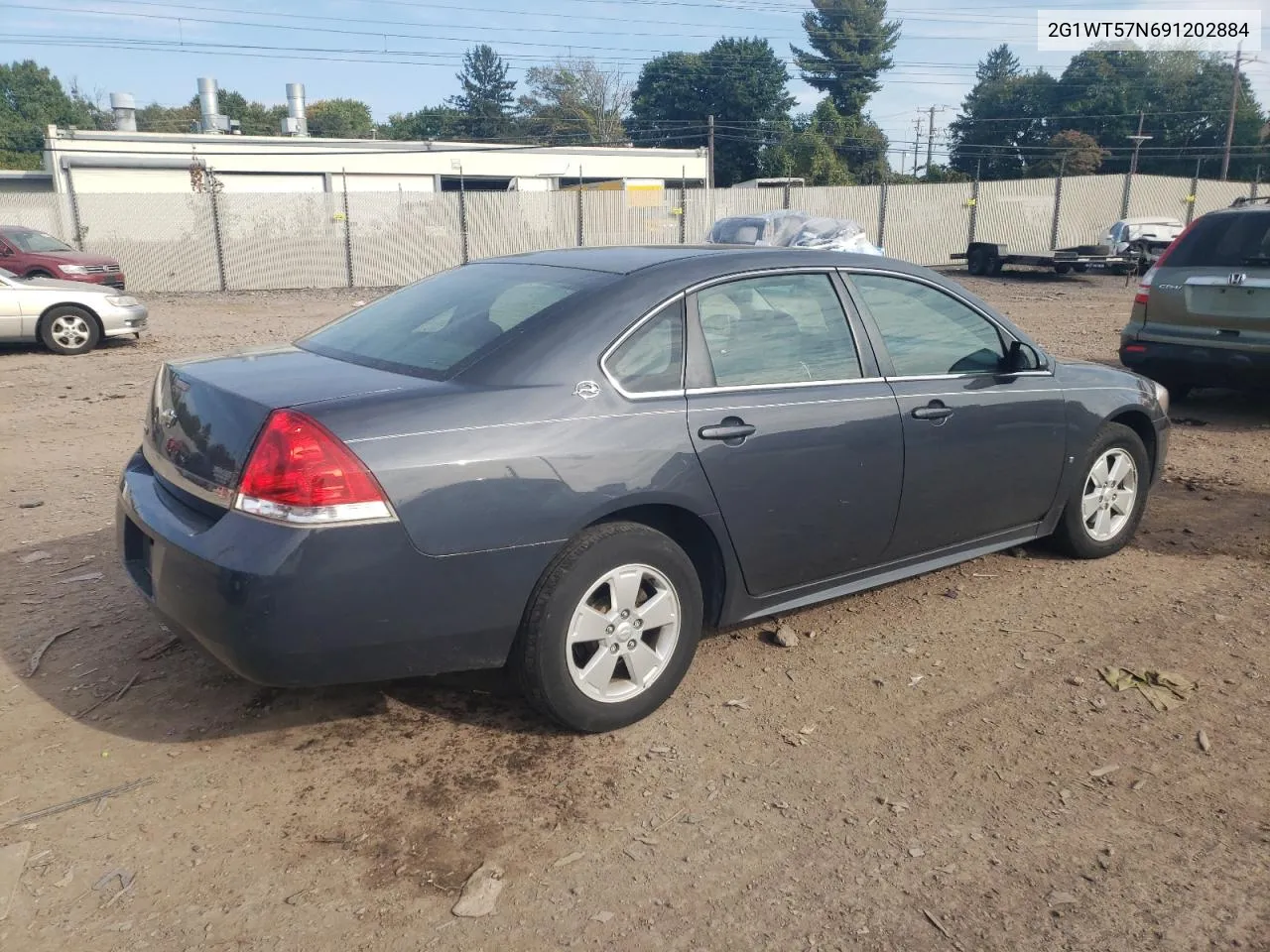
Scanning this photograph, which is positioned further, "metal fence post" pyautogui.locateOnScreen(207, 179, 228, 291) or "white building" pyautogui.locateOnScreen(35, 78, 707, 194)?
"white building" pyautogui.locateOnScreen(35, 78, 707, 194)

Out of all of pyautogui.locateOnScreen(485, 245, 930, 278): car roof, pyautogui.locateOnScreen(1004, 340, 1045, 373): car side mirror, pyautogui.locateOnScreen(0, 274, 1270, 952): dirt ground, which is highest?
pyautogui.locateOnScreen(485, 245, 930, 278): car roof

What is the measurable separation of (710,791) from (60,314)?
12.6 meters

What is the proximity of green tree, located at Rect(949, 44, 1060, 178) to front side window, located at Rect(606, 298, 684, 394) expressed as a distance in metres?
82.7

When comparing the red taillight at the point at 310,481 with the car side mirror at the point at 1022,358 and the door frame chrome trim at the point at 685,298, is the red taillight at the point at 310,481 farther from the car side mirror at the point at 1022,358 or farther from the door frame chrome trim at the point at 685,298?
the car side mirror at the point at 1022,358

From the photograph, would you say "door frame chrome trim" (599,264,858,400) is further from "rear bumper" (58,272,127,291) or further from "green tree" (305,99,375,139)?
"green tree" (305,99,375,139)

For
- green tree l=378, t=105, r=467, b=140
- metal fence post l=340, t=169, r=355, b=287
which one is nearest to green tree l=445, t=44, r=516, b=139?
green tree l=378, t=105, r=467, b=140

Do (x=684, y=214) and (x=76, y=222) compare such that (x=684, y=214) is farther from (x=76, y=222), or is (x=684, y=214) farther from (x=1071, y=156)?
(x=1071, y=156)

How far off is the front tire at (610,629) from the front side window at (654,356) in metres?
0.49

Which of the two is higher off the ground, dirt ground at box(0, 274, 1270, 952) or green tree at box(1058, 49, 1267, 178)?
green tree at box(1058, 49, 1267, 178)

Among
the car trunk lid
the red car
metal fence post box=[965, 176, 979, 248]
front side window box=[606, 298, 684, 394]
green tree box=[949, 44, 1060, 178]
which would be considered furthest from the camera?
green tree box=[949, 44, 1060, 178]

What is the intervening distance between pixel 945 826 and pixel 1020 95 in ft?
292

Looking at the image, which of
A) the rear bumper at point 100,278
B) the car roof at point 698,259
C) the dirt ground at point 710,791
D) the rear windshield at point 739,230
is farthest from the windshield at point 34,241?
the car roof at point 698,259

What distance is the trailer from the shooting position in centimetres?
2414

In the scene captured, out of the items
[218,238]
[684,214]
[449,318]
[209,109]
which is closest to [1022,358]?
[449,318]
